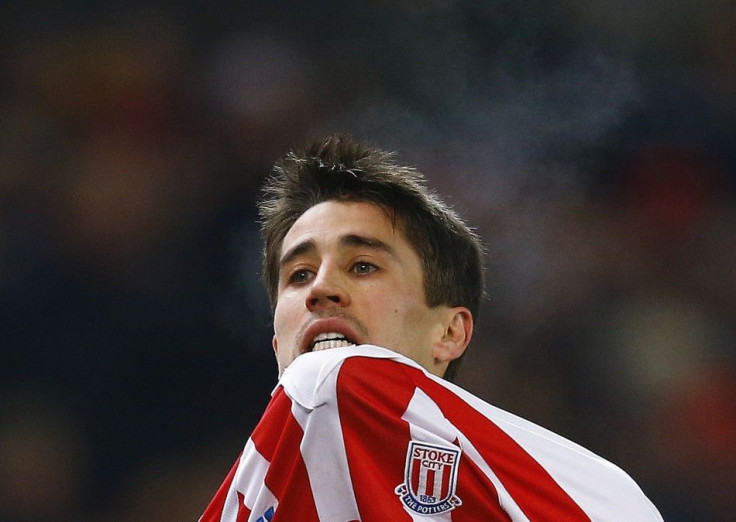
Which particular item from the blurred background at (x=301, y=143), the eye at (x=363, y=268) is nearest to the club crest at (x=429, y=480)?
the eye at (x=363, y=268)

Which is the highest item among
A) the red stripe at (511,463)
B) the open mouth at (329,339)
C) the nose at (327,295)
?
the nose at (327,295)

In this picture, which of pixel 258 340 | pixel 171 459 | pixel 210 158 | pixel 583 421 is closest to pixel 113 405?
pixel 171 459

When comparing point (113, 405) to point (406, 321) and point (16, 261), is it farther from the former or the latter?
point (406, 321)

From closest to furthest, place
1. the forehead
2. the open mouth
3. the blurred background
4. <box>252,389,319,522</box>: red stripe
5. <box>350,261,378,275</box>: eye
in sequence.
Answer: <box>252,389,319,522</box>: red stripe
the open mouth
<box>350,261,378,275</box>: eye
the forehead
the blurred background

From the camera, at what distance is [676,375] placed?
4.41m

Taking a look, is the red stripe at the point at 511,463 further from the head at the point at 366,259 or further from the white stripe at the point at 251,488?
the head at the point at 366,259

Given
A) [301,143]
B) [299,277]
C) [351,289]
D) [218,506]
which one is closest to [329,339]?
[351,289]

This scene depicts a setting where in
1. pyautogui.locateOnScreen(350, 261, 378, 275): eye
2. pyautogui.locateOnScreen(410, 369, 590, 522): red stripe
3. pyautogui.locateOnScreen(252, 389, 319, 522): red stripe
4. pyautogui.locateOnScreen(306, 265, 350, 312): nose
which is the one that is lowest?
pyautogui.locateOnScreen(252, 389, 319, 522): red stripe

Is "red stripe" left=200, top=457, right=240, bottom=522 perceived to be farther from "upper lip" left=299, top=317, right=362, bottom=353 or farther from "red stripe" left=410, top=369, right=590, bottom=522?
"upper lip" left=299, top=317, right=362, bottom=353

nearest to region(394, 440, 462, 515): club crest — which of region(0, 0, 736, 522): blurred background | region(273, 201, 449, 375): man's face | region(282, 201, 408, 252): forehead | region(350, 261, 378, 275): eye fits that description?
region(273, 201, 449, 375): man's face

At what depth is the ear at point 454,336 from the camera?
267cm

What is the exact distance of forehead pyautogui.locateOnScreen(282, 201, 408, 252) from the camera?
2.62 meters

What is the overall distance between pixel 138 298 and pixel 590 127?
2185mm

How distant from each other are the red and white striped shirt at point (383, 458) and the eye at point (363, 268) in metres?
0.79
